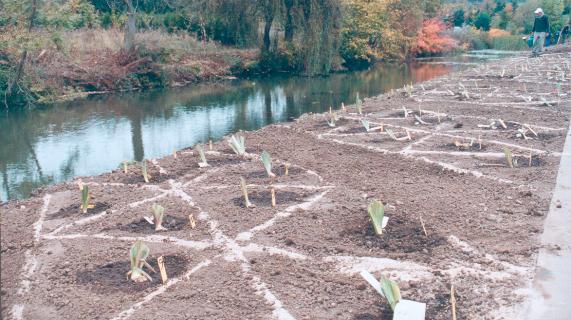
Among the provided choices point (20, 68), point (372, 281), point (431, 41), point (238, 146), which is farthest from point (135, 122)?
point (431, 41)

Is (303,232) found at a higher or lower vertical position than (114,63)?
lower

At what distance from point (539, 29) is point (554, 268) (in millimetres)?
20656

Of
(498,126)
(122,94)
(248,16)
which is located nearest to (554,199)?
(498,126)

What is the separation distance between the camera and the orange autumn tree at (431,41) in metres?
40.6

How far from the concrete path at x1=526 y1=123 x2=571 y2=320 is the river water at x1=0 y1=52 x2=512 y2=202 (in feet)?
21.8

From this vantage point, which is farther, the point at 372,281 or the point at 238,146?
the point at 238,146

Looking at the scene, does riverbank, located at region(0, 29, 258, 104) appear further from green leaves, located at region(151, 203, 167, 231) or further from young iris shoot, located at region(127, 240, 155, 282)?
young iris shoot, located at region(127, 240, 155, 282)

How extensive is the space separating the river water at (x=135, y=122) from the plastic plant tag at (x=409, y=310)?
6.15m

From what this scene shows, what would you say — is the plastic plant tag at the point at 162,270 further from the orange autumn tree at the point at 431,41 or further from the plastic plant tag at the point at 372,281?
the orange autumn tree at the point at 431,41

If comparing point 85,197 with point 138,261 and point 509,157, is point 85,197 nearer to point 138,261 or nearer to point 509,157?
point 138,261

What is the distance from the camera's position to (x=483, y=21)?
172ft

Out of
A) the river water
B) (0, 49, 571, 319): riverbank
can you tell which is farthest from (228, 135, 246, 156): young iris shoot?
the river water

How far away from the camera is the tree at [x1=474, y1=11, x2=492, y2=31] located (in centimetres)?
5247

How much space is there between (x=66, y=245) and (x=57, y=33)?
12.5m
